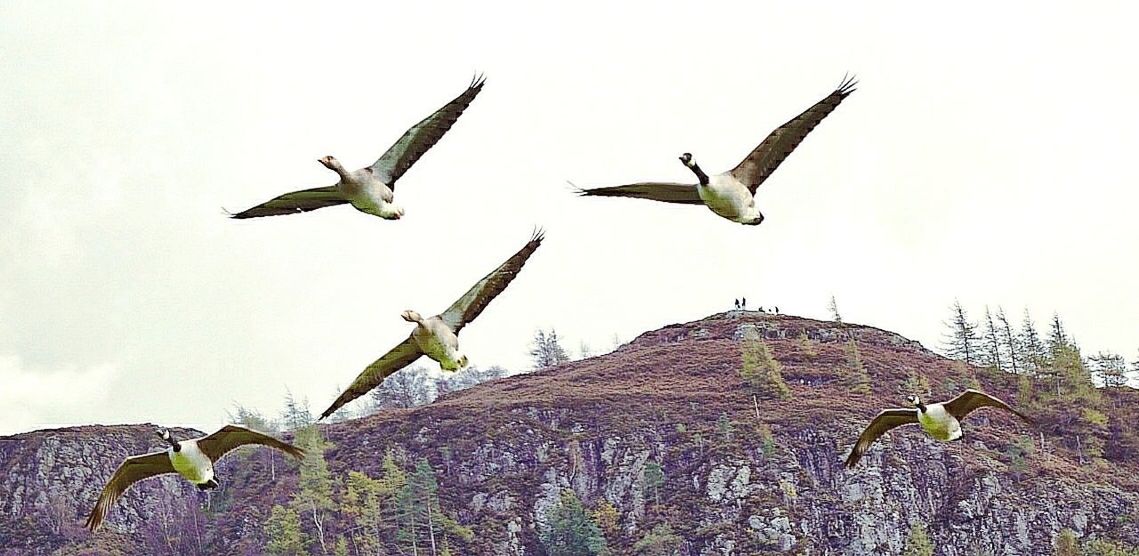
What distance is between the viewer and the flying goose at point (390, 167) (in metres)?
16.7

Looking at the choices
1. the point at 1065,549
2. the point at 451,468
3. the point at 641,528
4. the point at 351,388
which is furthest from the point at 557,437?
the point at 351,388

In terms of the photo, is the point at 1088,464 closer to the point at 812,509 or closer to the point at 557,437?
the point at 812,509

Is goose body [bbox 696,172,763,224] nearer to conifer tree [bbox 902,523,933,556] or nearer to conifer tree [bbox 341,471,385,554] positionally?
conifer tree [bbox 902,523,933,556]


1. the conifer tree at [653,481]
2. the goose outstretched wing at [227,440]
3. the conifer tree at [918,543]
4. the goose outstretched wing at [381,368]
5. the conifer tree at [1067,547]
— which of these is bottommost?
the conifer tree at [1067,547]

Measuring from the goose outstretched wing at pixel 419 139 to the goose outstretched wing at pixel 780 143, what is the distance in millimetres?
3611

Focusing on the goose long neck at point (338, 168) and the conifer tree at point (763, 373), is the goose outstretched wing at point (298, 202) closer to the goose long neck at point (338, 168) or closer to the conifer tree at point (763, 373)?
the goose long neck at point (338, 168)

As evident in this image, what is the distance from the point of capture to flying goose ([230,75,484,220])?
16719mm

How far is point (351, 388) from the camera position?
63.1 ft

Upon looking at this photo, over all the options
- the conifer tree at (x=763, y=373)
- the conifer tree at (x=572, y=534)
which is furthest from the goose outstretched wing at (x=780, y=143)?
the conifer tree at (x=763, y=373)

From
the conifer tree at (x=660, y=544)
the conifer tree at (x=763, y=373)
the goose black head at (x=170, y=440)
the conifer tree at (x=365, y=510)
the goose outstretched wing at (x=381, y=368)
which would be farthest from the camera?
the conifer tree at (x=763, y=373)

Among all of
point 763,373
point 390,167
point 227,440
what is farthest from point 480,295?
point 763,373

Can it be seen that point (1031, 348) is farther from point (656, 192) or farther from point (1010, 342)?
point (656, 192)

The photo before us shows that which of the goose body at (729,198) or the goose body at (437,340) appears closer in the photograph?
the goose body at (729,198)

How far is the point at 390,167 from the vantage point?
56.0 ft
